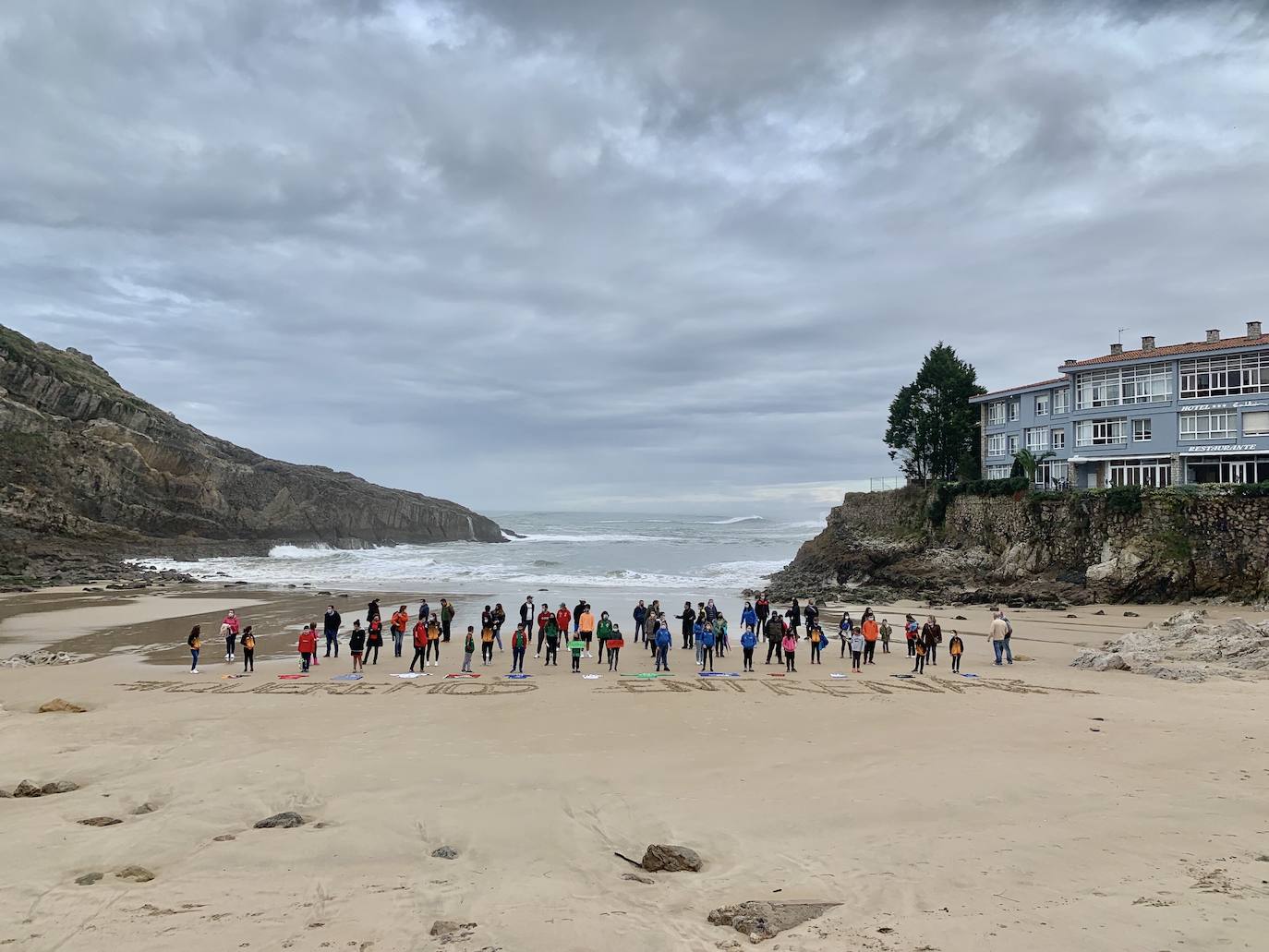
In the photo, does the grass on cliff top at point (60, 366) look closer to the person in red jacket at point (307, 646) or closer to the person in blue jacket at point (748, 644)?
the person in red jacket at point (307, 646)

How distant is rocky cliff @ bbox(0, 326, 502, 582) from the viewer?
1987 inches

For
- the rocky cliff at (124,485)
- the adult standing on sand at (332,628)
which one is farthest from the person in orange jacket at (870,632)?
the rocky cliff at (124,485)

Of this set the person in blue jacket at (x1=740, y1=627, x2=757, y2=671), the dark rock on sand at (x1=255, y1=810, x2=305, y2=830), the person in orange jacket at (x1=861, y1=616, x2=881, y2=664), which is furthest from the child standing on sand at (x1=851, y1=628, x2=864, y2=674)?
the dark rock on sand at (x1=255, y1=810, x2=305, y2=830)

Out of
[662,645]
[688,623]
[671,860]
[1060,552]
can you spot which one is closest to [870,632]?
[662,645]

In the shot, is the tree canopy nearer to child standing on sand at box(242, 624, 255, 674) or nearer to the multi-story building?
the multi-story building

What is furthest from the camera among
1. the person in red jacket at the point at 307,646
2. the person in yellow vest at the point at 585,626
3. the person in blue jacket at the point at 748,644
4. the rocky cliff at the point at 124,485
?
the rocky cliff at the point at 124,485

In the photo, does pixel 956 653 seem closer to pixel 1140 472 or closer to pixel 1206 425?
pixel 1206 425

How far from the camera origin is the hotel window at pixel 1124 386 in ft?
127

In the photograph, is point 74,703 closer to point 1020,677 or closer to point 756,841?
point 756,841

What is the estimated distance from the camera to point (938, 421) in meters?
53.2

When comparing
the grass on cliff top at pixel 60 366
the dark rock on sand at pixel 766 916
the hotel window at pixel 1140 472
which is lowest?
the dark rock on sand at pixel 766 916

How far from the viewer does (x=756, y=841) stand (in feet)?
23.9

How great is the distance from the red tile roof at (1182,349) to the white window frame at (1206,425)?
303cm

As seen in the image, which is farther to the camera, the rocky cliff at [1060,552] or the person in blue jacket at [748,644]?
the rocky cliff at [1060,552]
